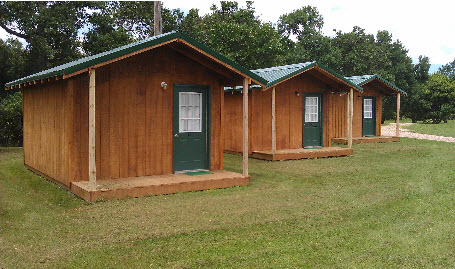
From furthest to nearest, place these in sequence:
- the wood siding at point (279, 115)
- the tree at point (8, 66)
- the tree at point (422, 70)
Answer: the tree at point (422, 70) < the tree at point (8, 66) < the wood siding at point (279, 115)

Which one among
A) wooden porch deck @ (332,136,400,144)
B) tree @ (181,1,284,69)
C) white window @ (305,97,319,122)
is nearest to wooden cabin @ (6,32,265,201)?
white window @ (305,97,319,122)

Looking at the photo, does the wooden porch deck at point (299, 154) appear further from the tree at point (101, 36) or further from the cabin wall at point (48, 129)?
the tree at point (101, 36)

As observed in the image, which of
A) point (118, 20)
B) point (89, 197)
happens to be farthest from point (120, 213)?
point (118, 20)

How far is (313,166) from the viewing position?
482 inches

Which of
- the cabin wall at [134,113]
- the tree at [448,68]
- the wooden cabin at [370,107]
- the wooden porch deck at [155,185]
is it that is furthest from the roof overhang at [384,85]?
the tree at [448,68]

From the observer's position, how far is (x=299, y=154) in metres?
13.9

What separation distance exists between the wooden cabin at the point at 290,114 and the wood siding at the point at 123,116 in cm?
435

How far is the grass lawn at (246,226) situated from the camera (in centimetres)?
473

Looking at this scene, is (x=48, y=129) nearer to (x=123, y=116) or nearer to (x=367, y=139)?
(x=123, y=116)

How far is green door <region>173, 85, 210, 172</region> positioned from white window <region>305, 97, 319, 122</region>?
21.0 feet

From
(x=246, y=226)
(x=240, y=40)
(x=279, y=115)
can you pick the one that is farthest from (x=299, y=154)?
(x=240, y=40)

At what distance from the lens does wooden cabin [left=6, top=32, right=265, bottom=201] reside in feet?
27.1

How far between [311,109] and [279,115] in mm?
1548

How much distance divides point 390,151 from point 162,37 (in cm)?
1085
